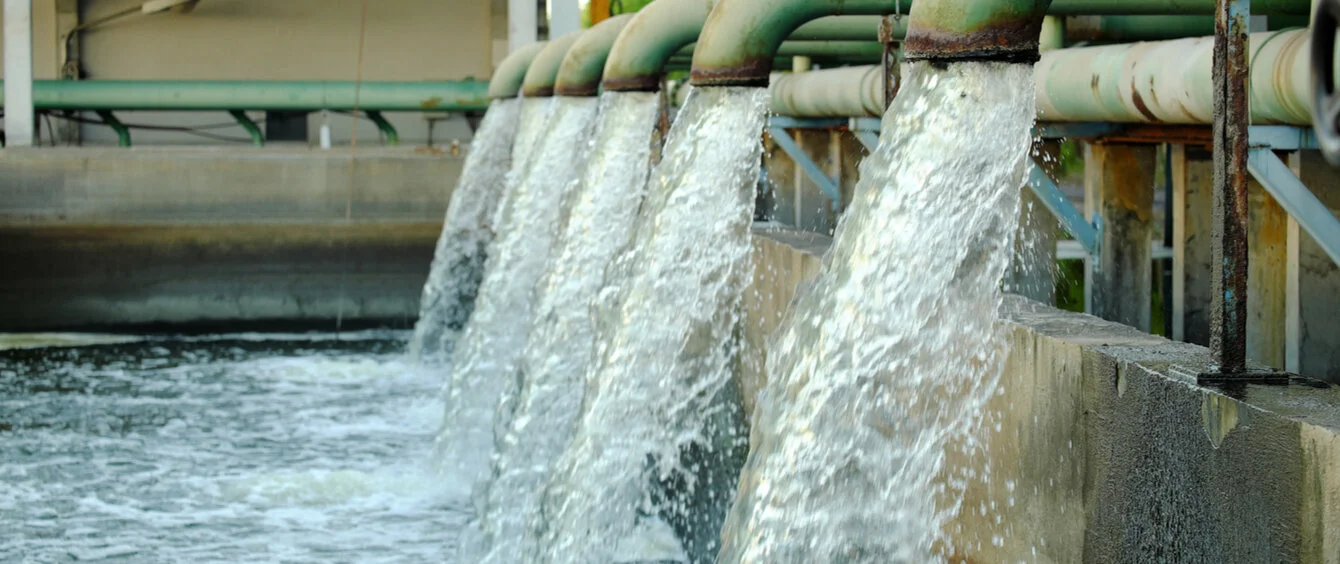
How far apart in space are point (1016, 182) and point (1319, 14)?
1.59 metres

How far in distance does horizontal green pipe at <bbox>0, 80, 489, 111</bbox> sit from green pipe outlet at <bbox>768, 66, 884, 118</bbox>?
598 cm

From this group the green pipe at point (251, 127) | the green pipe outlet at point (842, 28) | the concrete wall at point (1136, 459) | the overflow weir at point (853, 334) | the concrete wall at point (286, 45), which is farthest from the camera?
the concrete wall at point (286, 45)

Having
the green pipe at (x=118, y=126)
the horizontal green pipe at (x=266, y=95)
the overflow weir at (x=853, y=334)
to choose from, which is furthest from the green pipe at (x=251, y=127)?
the overflow weir at (x=853, y=334)

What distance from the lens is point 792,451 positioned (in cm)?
313

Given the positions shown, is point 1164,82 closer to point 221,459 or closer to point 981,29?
point 981,29

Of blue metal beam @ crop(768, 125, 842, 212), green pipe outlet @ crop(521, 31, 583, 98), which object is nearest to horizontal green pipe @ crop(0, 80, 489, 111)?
green pipe outlet @ crop(521, 31, 583, 98)

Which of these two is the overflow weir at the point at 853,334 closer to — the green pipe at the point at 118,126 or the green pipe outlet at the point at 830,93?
the green pipe outlet at the point at 830,93

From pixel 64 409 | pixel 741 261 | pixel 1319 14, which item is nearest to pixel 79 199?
pixel 64 409

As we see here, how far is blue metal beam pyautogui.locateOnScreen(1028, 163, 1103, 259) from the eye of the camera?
4.39 metres

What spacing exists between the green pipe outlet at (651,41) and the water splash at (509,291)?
1.24 metres

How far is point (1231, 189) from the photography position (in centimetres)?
239

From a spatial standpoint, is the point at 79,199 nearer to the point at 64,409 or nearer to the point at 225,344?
the point at 225,344

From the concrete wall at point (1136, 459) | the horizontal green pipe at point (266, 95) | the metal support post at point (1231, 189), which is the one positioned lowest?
the concrete wall at point (1136, 459)

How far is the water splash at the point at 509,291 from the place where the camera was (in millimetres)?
6824
